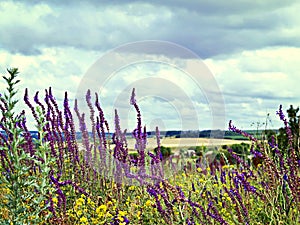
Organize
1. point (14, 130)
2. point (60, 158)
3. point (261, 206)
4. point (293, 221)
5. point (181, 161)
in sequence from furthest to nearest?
point (181, 161), point (60, 158), point (261, 206), point (293, 221), point (14, 130)

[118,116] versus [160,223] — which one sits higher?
[118,116]

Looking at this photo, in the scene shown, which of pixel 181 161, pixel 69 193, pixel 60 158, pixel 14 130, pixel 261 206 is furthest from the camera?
pixel 181 161

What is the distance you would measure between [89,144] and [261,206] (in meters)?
2.23

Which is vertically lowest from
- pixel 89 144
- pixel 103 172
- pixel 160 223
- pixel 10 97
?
pixel 160 223

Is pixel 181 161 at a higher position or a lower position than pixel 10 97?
lower

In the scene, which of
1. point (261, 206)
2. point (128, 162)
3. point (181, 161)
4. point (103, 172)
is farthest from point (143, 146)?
point (181, 161)

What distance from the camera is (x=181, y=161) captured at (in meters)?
8.90

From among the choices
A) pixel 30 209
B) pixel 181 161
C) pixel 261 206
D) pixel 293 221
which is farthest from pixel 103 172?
pixel 181 161

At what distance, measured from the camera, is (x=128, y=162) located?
5.32m

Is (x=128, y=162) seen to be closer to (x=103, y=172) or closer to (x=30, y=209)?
(x=103, y=172)

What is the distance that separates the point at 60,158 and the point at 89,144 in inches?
16.0

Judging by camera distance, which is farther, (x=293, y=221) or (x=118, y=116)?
(x=118, y=116)

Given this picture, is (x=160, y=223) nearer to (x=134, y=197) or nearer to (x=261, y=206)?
(x=134, y=197)

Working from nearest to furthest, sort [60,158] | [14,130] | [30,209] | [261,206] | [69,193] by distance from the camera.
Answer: [14,130] → [30,209] → [261,206] → [69,193] → [60,158]
